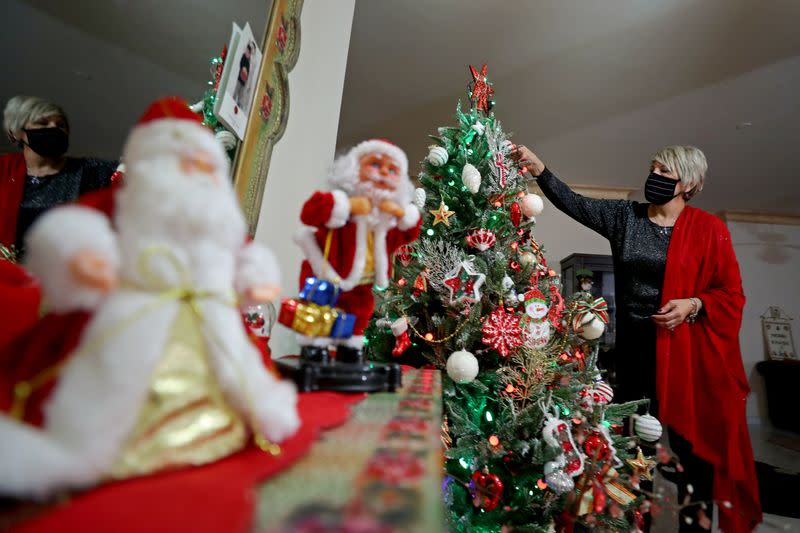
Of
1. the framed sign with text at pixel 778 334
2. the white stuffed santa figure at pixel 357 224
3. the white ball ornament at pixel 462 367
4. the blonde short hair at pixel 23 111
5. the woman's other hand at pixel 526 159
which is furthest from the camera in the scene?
the framed sign with text at pixel 778 334

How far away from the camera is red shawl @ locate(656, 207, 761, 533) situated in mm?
1308

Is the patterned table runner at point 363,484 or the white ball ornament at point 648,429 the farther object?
the white ball ornament at point 648,429

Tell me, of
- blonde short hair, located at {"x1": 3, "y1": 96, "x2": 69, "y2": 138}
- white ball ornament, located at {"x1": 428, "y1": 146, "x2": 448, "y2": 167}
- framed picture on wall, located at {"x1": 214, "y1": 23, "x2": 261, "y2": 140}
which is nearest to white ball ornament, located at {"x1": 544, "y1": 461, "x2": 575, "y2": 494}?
white ball ornament, located at {"x1": 428, "y1": 146, "x2": 448, "y2": 167}

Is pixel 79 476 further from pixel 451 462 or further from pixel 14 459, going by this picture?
pixel 451 462

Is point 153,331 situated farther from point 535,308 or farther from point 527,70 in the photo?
point 527,70

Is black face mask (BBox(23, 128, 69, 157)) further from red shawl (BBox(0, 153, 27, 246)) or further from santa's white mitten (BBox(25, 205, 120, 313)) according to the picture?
santa's white mitten (BBox(25, 205, 120, 313))

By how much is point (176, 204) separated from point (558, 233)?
439 centimetres

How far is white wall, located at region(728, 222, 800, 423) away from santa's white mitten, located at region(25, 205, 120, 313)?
6.06 meters

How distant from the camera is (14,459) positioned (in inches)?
10.5

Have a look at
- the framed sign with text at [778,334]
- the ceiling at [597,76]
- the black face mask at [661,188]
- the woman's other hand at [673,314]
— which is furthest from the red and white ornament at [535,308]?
the framed sign with text at [778,334]

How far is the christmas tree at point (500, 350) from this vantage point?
1.09 m

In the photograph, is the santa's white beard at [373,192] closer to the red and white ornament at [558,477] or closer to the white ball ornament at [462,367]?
the white ball ornament at [462,367]

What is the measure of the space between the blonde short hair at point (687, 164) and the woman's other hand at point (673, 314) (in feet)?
1.52

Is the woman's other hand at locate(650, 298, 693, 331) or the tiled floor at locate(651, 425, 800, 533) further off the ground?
the woman's other hand at locate(650, 298, 693, 331)
